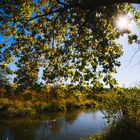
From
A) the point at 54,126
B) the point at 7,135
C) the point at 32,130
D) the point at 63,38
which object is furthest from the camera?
the point at 54,126

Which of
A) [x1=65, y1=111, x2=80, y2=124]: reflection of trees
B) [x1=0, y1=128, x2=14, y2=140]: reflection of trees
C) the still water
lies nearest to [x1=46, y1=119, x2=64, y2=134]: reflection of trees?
the still water

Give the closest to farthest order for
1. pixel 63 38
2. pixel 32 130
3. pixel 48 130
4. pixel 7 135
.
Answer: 1. pixel 63 38
2. pixel 7 135
3. pixel 32 130
4. pixel 48 130

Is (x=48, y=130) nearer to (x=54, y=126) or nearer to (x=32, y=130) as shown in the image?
(x=32, y=130)

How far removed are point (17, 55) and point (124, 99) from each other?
24.5 feet

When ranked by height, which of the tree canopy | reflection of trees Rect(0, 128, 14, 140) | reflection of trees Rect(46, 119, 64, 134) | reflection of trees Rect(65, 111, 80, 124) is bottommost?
reflection of trees Rect(0, 128, 14, 140)

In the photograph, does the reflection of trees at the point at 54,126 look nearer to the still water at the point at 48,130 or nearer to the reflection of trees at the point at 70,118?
the still water at the point at 48,130

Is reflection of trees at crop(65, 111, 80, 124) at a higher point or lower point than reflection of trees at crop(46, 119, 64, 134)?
higher

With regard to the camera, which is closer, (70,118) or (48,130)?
(48,130)

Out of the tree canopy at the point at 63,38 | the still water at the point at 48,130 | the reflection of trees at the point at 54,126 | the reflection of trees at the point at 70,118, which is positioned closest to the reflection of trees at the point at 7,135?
the still water at the point at 48,130

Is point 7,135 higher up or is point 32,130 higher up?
point 32,130

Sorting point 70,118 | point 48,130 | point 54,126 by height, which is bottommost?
point 48,130

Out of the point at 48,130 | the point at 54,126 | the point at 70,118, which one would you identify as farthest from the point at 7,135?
the point at 70,118

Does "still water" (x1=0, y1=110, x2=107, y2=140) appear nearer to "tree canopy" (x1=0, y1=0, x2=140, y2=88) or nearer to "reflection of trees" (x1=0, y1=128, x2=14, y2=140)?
"reflection of trees" (x1=0, y1=128, x2=14, y2=140)

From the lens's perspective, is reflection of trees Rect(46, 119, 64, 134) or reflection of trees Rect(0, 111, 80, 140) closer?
reflection of trees Rect(0, 111, 80, 140)
